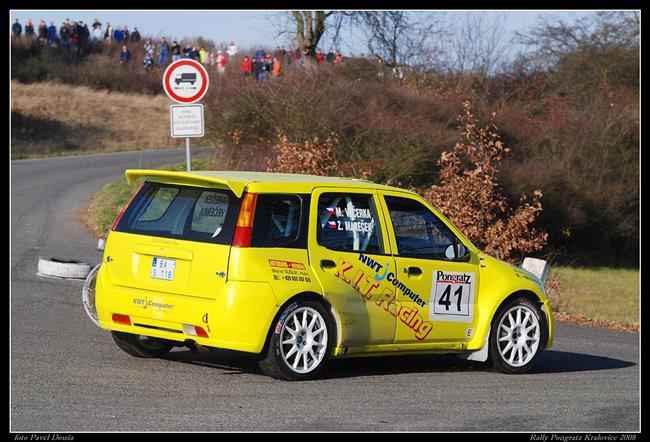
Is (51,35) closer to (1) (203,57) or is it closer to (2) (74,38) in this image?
(2) (74,38)

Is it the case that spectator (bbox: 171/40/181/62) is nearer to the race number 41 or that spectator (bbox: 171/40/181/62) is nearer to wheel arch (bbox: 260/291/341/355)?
the race number 41

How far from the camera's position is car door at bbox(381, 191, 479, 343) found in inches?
384

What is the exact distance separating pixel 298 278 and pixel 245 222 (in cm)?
63

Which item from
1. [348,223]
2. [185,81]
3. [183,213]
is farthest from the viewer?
[185,81]

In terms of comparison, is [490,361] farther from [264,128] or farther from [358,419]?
[264,128]

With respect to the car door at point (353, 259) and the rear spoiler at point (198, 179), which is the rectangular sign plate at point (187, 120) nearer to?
the rear spoiler at point (198, 179)

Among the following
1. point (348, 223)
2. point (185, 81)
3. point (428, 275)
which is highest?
point (185, 81)

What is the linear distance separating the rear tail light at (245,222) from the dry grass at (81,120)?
106 feet

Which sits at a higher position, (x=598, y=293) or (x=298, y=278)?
(x=298, y=278)

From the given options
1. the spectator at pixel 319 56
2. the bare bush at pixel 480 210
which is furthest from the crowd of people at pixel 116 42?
the bare bush at pixel 480 210

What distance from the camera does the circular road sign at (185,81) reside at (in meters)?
16.1

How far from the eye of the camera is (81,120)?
51.1m

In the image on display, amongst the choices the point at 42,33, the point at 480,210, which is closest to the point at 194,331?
the point at 480,210

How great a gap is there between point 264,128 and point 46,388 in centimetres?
1506
